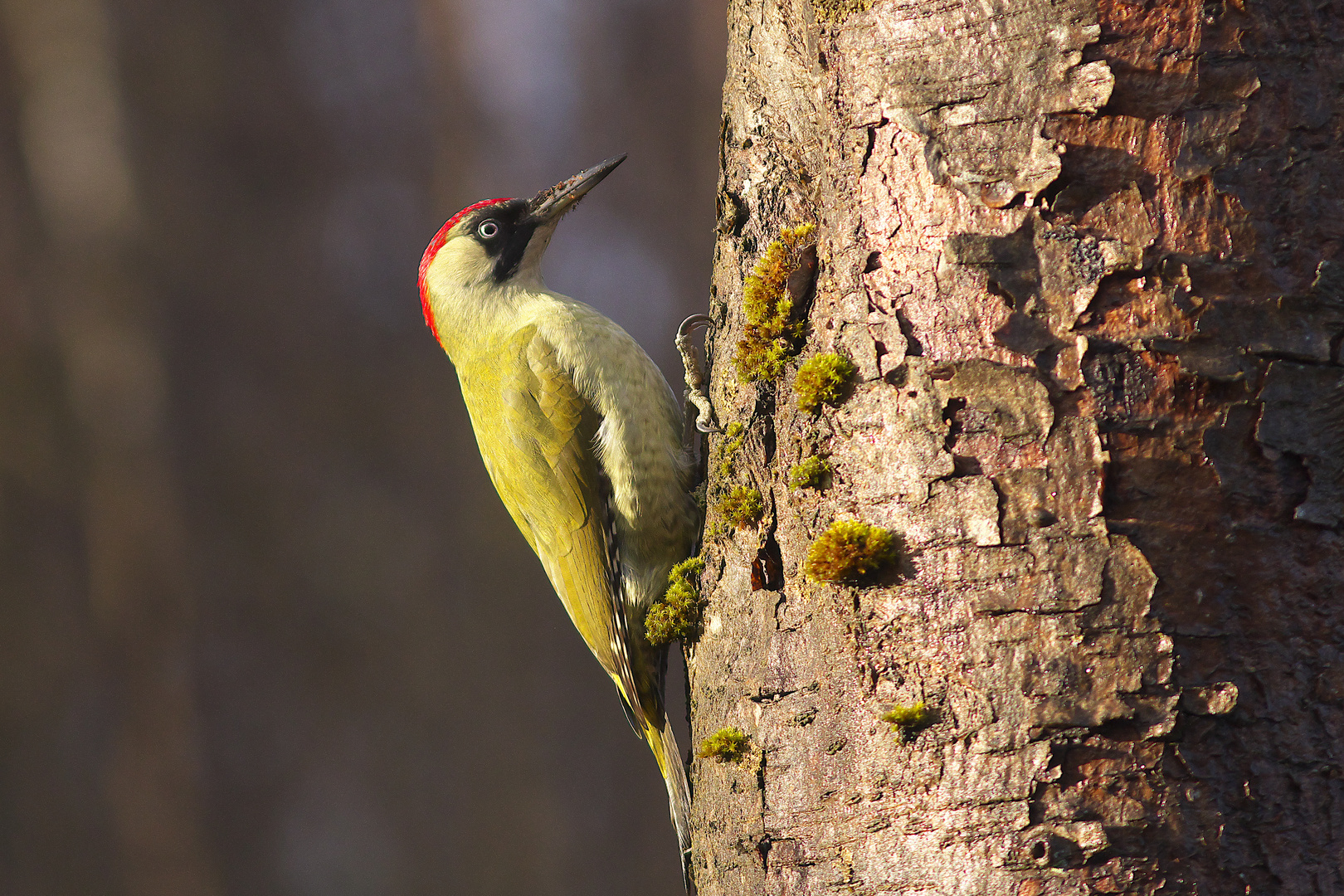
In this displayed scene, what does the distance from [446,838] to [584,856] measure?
3.82 feet

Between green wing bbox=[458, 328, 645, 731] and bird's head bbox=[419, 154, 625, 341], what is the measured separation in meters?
0.45

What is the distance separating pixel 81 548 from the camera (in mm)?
7125

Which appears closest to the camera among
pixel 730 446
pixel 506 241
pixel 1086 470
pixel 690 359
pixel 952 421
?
pixel 1086 470

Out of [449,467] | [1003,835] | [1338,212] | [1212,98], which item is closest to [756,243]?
[1212,98]

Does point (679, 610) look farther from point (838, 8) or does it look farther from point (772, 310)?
point (838, 8)

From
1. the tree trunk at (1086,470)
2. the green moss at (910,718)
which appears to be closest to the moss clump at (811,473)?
the tree trunk at (1086,470)

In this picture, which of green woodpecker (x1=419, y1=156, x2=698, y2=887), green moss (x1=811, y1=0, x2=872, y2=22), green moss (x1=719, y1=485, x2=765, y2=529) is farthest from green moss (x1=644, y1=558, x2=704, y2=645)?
green moss (x1=811, y1=0, x2=872, y2=22)

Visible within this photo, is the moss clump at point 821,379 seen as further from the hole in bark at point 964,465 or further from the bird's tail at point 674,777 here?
the bird's tail at point 674,777

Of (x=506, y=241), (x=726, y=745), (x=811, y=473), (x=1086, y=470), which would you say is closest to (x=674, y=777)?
(x=726, y=745)

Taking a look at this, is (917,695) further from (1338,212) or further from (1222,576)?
(1338,212)

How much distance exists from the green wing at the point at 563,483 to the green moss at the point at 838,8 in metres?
1.53

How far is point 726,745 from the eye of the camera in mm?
1647

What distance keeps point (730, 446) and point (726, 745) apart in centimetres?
57

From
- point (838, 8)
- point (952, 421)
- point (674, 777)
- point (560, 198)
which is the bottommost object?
point (674, 777)
